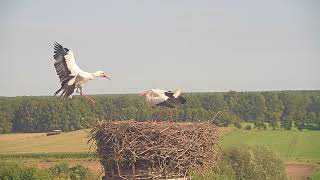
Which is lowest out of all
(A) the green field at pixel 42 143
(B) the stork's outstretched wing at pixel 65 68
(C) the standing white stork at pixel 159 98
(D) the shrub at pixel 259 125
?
(A) the green field at pixel 42 143

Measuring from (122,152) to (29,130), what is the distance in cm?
5024

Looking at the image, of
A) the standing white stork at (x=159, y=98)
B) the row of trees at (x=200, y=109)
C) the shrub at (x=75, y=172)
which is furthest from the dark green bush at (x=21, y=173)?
the standing white stork at (x=159, y=98)

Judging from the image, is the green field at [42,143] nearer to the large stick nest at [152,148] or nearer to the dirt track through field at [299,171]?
the dirt track through field at [299,171]

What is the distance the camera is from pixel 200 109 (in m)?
46.3

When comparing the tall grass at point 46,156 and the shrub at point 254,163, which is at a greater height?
the shrub at point 254,163

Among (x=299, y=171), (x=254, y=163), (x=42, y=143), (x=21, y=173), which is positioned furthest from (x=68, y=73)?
(x=42, y=143)

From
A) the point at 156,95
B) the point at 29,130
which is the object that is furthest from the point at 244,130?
the point at 156,95

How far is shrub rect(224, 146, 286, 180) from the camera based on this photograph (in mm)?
27031

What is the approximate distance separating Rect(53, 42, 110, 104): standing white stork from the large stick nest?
1.83 ft

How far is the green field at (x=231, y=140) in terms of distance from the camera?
46.9m

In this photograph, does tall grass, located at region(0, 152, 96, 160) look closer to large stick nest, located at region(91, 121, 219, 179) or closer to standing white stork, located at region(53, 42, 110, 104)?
standing white stork, located at region(53, 42, 110, 104)

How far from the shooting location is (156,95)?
A: 9062 millimetres

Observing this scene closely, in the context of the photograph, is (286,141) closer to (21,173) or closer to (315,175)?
(315,175)

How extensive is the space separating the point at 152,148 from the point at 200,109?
129ft
